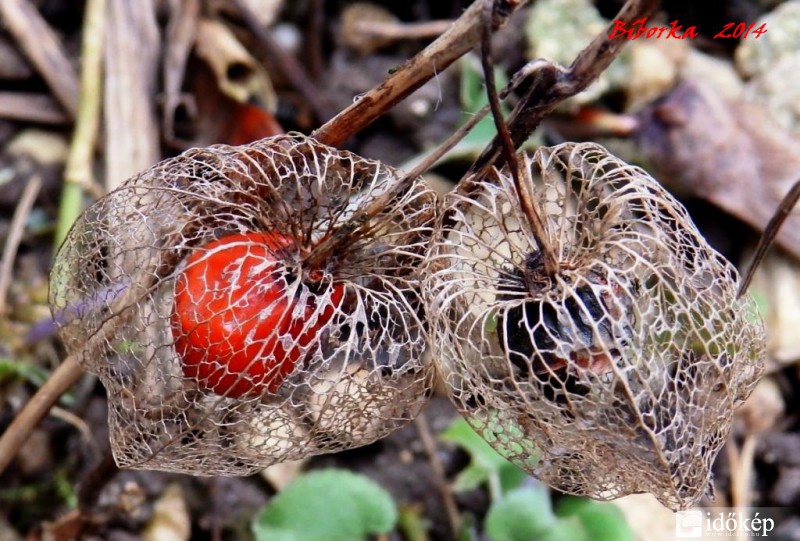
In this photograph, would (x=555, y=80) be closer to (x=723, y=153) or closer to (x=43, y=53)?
(x=723, y=153)

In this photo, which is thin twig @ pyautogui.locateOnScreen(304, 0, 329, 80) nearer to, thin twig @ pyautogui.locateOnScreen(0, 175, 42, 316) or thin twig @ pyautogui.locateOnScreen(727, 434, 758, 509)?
thin twig @ pyautogui.locateOnScreen(0, 175, 42, 316)

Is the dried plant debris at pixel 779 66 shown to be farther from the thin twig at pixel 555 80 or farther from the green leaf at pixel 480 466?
the thin twig at pixel 555 80

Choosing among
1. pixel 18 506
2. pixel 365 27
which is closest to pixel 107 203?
pixel 18 506

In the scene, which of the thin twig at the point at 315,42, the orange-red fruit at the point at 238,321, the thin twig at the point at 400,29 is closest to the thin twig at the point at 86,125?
the thin twig at the point at 315,42

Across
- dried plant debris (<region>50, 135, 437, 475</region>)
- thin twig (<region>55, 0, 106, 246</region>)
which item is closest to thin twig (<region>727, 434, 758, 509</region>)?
dried plant debris (<region>50, 135, 437, 475</region>)

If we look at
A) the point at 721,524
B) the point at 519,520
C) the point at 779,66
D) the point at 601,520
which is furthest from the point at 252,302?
the point at 779,66

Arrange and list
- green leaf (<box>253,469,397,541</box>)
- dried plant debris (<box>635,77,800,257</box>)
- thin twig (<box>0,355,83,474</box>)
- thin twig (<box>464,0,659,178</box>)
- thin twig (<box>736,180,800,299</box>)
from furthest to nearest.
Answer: dried plant debris (<box>635,77,800,257</box>) < green leaf (<box>253,469,397,541</box>) < thin twig (<box>0,355,83,474</box>) < thin twig (<box>736,180,800,299</box>) < thin twig (<box>464,0,659,178</box>)
